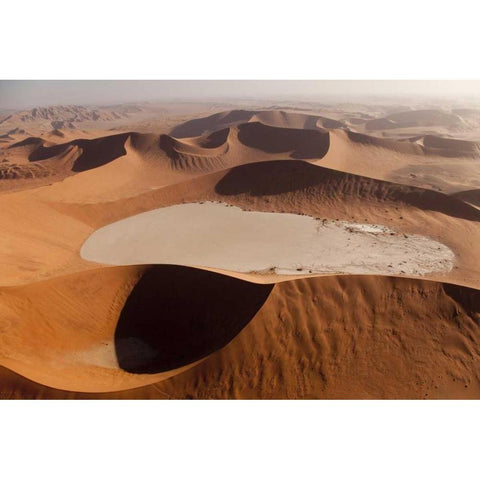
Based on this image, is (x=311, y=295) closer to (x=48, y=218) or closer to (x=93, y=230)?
(x=93, y=230)

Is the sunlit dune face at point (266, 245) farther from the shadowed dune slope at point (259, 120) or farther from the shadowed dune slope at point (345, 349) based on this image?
the shadowed dune slope at point (259, 120)

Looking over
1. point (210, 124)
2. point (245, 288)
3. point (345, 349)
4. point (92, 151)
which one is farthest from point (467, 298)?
point (210, 124)

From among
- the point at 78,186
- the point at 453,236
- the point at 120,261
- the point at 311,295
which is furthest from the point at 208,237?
the point at 78,186

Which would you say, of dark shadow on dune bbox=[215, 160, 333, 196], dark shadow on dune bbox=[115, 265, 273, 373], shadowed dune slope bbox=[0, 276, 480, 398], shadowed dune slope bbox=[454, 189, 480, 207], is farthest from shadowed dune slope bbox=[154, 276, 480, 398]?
shadowed dune slope bbox=[454, 189, 480, 207]

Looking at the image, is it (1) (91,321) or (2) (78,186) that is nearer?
(1) (91,321)

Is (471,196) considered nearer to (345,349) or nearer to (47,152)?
(345,349)

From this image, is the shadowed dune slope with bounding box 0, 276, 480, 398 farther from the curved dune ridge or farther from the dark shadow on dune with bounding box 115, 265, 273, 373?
the dark shadow on dune with bounding box 115, 265, 273, 373
